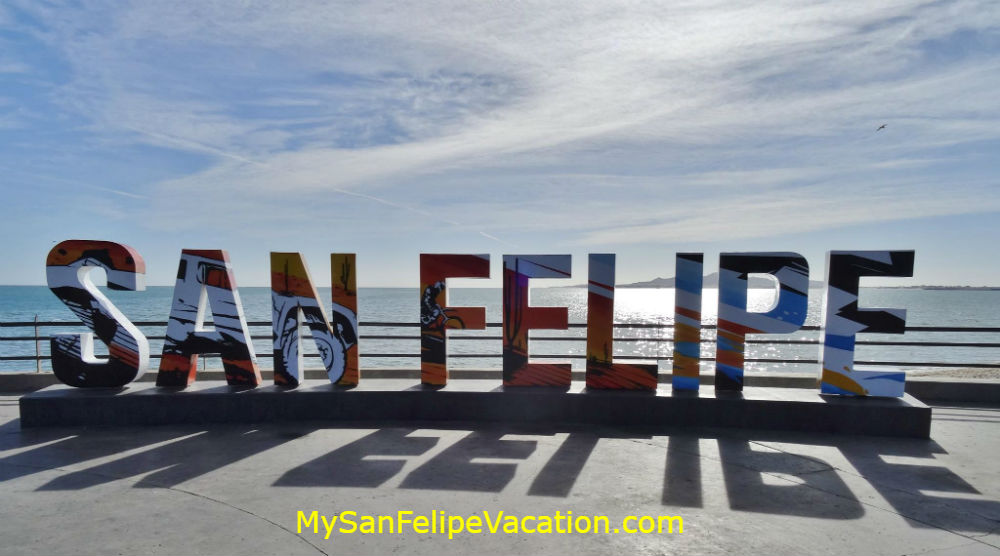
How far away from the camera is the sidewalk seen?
4.64 metres

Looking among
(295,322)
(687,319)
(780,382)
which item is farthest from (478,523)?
(780,382)

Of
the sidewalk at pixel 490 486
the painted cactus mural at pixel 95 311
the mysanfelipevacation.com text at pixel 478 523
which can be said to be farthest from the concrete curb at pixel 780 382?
the mysanfelipevacation.com text at pixel 478 523

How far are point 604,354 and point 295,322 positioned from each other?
188 inches

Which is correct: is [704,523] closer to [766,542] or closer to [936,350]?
[766,542]

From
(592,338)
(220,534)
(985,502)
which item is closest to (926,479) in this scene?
(985,502)

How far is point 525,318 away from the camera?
870cm

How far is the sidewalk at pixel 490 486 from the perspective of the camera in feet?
15.2

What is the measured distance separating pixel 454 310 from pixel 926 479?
6.15m

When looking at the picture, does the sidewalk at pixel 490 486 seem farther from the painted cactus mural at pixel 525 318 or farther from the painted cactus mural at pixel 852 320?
the painted cactus mural at pixel 525 318

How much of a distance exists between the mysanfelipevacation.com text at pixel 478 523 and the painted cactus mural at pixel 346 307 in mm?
3886

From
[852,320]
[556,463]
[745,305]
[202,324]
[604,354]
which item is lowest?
[556,463]

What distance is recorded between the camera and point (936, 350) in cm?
4831

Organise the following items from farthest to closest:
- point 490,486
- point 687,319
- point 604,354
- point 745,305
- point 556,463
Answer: point 604,354
point 687,319
point 745,305
point 556,463
point 490,486

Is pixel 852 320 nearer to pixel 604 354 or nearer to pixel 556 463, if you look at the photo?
pixel 604 354
